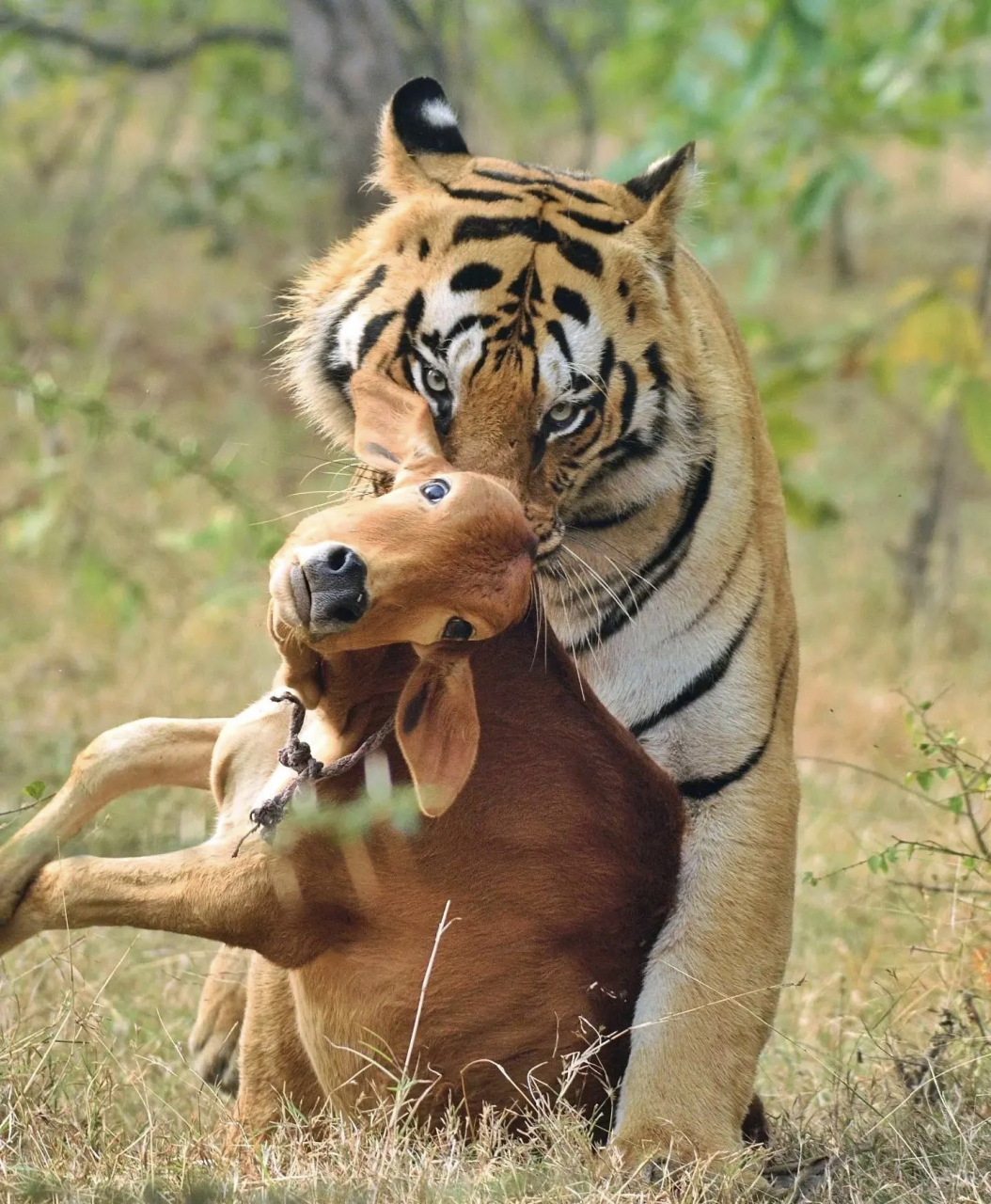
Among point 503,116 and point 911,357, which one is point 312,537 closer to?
point 911,357

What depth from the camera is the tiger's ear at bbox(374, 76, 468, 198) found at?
12.5 ft

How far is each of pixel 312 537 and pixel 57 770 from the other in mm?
3420

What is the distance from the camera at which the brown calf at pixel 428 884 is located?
2824 millimetres

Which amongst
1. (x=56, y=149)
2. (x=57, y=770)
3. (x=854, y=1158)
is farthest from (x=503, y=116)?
(x=854, y=1158)

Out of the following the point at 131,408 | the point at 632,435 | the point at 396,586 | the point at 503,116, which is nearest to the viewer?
the point at 396,586

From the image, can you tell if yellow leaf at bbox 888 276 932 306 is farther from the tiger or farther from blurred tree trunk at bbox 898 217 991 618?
the tiger

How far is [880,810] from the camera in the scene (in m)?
5.60

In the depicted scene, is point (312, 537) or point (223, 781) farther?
point (223, 781)

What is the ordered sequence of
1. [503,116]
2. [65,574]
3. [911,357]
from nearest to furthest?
1. [911,357]
2. [65,574]
3. [503,116]

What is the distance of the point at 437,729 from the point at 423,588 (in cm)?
24

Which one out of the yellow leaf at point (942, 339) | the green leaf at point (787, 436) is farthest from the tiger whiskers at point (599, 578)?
the yellow leaf at point (942, 339)

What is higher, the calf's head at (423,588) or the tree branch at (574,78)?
the tree branch at (574,78)

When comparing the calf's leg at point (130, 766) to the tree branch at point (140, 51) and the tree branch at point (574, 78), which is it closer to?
the tree branch at point (140, 51)

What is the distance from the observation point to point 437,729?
8.47 feet
